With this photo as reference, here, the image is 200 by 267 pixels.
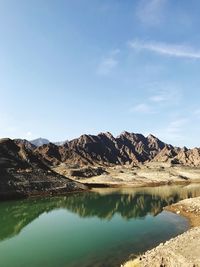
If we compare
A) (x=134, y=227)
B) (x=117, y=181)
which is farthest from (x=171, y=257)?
(x=117, y=181)

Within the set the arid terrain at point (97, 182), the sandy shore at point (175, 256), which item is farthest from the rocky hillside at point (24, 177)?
the sandy shore at point (175, 256)

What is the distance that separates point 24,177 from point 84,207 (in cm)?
2755

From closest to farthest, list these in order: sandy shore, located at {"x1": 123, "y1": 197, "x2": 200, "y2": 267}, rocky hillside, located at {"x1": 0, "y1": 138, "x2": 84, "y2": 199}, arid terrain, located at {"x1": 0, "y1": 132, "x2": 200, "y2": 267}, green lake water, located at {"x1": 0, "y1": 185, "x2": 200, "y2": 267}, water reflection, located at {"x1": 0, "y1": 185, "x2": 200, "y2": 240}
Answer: sandy shore, located at {"x1": 123, "y1": 197, "x2": 200, "y2": 267} → arid terrain, located at {"x1": 0, "y1": 132, "x2": 200, "y2": 267} → green lake water, located at {"x1": 0, "y1": 185, "x2": 200, "y2": 267} → water reflection, located at {"x1": 0, "y1": 185, "x2": 200, "y2": 240} → rocky hillside, located at {"x1": 0, "y1": 138, "x2": 84, "y2": 199}

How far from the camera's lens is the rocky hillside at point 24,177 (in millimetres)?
87750

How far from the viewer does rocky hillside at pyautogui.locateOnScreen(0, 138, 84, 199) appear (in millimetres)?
87750

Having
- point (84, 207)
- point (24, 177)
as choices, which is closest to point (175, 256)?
point (84, 207)

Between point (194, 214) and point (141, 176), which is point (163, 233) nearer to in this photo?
point (194, 214)

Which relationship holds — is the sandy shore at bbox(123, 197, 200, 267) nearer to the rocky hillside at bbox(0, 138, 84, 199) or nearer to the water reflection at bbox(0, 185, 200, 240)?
the water reflection at bbox(0, 185, 200, 240)

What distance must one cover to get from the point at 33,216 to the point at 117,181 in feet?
224

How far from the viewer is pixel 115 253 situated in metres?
35.8

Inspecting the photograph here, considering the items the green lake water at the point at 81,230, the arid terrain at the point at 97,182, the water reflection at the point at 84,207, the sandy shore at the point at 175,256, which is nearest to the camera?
the sandy shore at the point at 175,256

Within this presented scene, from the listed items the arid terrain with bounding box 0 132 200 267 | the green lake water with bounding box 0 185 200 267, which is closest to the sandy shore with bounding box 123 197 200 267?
the arid terrain with bounding box 0 132 200 267

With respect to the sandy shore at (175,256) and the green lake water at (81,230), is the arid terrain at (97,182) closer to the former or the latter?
the sandy shore at (175,256)

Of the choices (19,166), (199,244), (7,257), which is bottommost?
(7,257)
